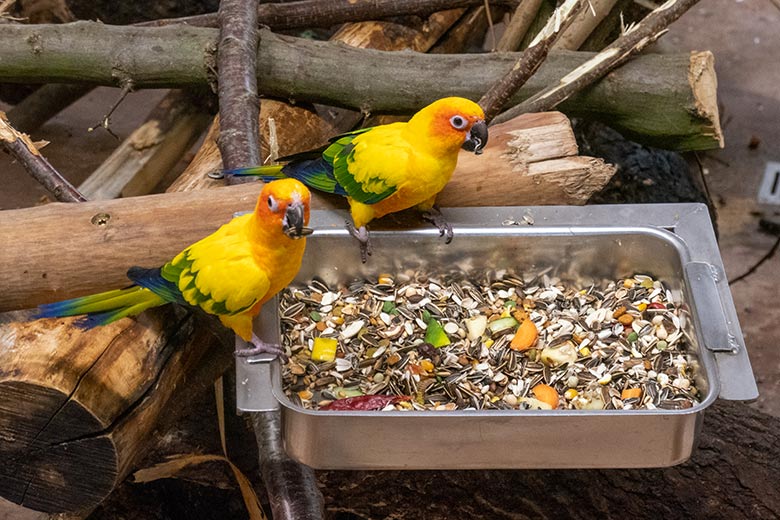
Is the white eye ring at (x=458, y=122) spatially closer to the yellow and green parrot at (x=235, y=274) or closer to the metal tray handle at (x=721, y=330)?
the yellow and green parrot at (x=235, y=274)

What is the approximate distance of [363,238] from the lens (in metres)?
2.15

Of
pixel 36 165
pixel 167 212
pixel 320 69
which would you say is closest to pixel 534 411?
pixel 167 212

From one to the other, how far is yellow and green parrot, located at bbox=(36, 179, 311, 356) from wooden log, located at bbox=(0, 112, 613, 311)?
0.73 feet

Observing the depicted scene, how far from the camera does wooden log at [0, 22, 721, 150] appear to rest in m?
3.08

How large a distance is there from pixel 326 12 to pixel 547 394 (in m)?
2.09

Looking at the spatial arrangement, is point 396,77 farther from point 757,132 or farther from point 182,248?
point 757,132

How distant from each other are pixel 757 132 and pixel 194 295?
4.31 meters

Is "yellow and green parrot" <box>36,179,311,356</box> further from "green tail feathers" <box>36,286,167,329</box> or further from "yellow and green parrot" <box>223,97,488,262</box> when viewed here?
"yellow and green parrot" <box>223,97,488,262</box>

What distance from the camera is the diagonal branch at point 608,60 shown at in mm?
2877

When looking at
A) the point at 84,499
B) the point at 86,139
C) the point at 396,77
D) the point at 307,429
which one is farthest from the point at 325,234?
the point at 86,139

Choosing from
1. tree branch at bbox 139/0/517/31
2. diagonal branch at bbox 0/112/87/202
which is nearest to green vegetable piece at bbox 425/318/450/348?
diagonal branch at bbox 0/112/87/202

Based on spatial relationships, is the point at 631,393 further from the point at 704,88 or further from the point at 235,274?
the point at 704,88

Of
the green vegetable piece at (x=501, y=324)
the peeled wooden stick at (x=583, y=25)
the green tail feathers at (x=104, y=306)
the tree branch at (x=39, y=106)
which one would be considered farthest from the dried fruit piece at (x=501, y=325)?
the tree branch at (x=39, y=106)

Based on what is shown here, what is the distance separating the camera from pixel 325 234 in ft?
7.06
